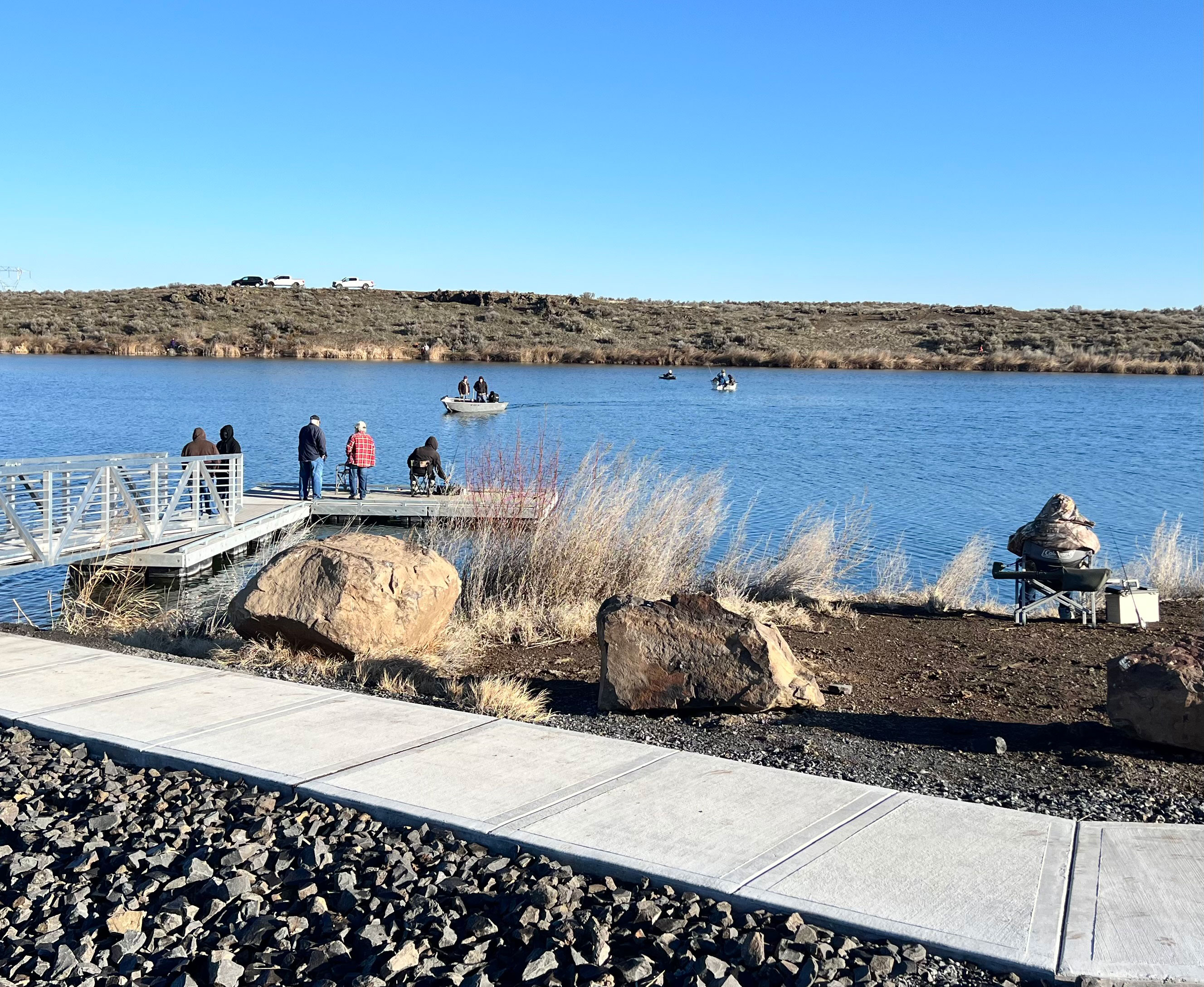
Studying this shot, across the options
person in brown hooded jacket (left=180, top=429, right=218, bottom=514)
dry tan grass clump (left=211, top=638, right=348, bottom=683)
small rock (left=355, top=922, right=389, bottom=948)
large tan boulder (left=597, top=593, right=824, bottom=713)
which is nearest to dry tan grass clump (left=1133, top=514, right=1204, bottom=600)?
large tan boulder (left=597, top=593, right=824, bottom=713)

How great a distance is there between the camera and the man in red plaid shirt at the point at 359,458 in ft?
69.1

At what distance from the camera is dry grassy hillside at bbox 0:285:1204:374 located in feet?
245

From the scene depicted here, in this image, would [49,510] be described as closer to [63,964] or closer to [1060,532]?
[63,964]

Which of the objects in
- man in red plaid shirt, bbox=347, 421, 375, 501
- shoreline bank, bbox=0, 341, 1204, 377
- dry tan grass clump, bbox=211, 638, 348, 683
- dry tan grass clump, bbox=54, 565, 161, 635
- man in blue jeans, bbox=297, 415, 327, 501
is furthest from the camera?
shoreline bank, bbox=0, 341, 1204, 377

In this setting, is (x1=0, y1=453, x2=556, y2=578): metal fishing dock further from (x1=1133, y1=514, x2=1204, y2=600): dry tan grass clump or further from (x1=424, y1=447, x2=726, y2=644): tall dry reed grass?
(x1=1133, y1=514, x2=1204, y2=600): dry tan grass clump

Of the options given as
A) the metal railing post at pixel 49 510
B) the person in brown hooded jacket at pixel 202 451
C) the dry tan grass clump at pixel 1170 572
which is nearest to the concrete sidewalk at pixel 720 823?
the metal railing post at pixel 49 510

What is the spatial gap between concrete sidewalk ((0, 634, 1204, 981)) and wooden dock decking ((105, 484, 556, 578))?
5916 mm

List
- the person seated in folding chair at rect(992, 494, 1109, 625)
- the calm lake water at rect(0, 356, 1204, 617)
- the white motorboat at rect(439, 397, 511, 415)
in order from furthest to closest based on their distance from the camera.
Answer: the white motorboat at rect(439, 397, 511, 415), the calm lake water at rect(0, 356, 1204, 617), the person seated in folding chair at rect(992, 494, 1109, 625)

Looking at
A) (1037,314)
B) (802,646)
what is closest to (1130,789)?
(802,646)

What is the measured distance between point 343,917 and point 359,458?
17.6 metres

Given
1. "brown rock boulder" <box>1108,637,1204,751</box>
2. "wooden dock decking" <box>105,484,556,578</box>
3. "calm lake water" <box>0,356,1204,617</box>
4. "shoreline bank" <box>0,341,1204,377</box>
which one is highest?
"shoreline bank" <box>0,341,1204,377</box>

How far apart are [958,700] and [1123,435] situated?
1380 inches

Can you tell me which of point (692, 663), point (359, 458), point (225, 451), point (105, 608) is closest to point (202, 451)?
point (225, 451)

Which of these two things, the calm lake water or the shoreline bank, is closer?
the calm lake water
